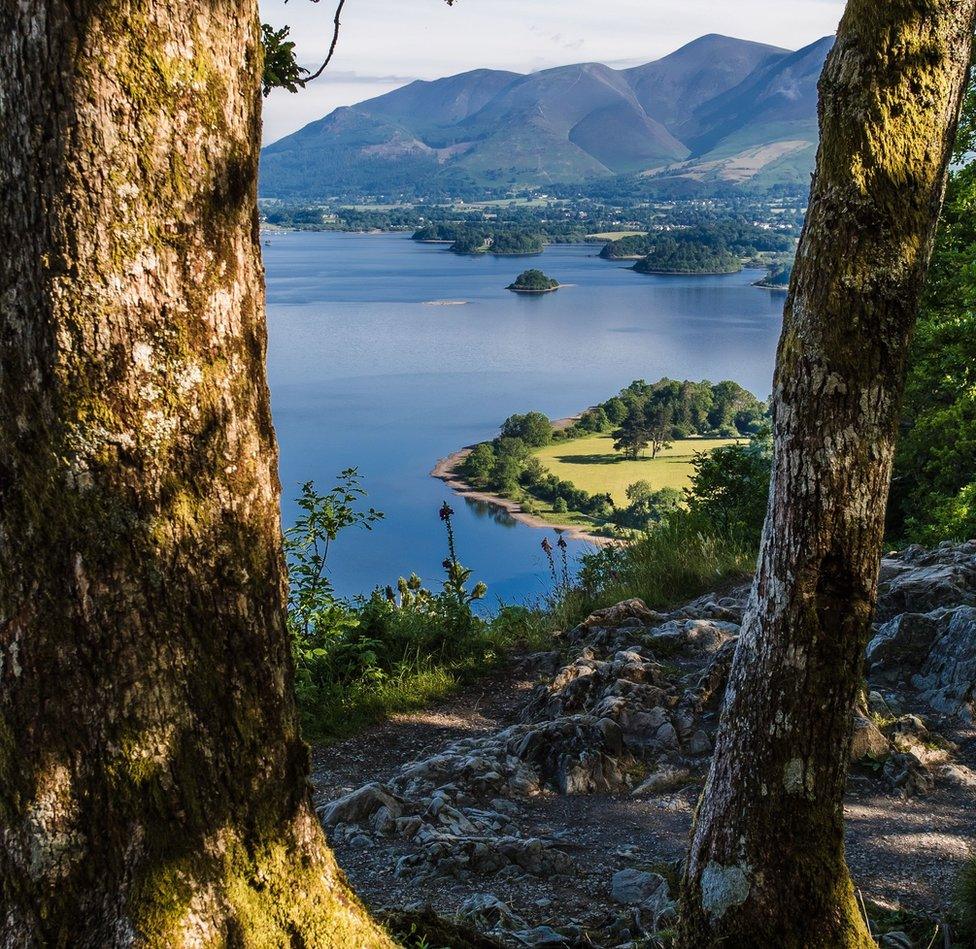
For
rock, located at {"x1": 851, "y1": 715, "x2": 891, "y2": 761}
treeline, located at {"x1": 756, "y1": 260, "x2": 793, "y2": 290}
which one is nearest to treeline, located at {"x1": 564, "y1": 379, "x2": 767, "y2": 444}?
rock, located at {"x1": 851, "y1": 715, "x2": 891, "y2": 761}

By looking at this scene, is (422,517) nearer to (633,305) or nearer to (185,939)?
(185,939)

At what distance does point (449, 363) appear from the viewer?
47.2 meters

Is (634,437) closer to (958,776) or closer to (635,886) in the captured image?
(958,776)

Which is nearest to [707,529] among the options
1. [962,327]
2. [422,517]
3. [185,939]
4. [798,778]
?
[962,327]

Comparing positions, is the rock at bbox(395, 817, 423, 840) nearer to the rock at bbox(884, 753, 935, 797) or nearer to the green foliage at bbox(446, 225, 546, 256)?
the rock at bbox(884, 753, 935, 797)

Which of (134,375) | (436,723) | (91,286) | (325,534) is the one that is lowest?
(436,723)

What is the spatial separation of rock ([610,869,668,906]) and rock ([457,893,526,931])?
0.37m

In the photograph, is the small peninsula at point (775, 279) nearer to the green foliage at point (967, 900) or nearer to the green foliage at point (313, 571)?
the green foliage at point (313, 571)

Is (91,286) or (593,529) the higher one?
(91,286)

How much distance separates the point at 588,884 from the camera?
3352 mm

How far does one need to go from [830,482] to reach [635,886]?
1694 millimetres

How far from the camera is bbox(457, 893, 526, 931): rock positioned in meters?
2.92

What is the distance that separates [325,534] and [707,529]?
3697 mm

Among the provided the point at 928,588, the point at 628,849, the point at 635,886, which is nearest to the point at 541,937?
the point at 635,886
